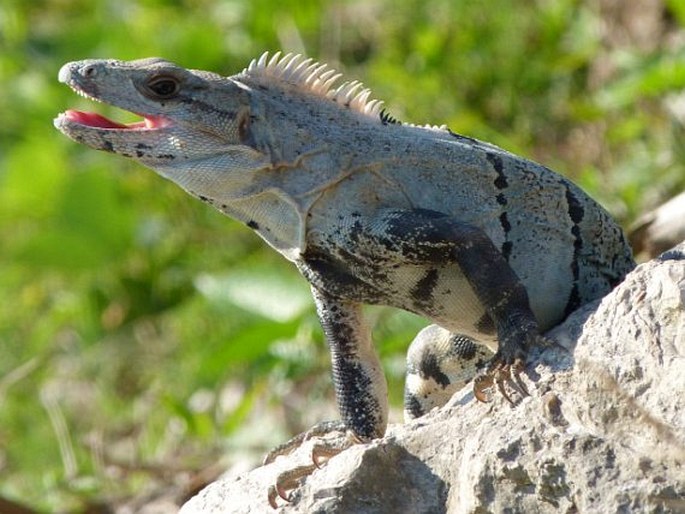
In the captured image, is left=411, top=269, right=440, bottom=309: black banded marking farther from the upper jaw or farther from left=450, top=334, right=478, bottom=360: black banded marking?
the upper jaw

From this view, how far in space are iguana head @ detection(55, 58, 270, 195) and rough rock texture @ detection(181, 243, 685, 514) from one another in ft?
3.80

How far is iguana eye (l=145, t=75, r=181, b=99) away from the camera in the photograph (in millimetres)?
5027

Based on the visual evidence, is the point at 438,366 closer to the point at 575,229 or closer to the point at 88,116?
the point at 575,229

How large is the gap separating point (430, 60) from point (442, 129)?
595 cm

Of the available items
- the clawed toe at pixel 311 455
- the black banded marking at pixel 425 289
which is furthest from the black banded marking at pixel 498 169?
the clawed toe at pixel 311 455

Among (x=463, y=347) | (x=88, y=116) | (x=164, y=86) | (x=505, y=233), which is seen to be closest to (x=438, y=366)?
(x=463, y=347)

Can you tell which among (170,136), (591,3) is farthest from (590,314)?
(591,3)

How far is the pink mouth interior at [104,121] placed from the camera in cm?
501

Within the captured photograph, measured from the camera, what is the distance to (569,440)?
152 inches

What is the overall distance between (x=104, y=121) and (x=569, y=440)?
214cm

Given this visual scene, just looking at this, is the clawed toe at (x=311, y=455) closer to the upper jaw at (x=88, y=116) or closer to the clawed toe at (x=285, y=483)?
the clawed toe at (x=285, y=483)

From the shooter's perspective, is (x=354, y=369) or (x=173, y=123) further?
(x=354, y=369)

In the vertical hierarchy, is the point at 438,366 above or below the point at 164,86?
below

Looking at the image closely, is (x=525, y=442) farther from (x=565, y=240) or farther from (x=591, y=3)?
(x=591, y=3)
